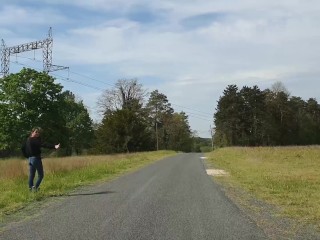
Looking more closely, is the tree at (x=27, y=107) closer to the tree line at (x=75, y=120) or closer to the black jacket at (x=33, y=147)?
the tree line at (x=75, y=120)

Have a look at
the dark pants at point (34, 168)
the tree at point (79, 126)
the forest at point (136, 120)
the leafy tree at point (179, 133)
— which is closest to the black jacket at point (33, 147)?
the dark pants at point (34, 168)

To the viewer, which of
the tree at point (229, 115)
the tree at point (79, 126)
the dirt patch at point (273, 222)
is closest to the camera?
the dirt patch at point (273, 222)

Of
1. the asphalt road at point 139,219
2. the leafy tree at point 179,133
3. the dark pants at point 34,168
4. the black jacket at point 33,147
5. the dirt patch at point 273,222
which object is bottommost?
the dirt patch at point 273,222

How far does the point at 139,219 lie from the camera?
8898mm

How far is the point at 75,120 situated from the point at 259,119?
143ft

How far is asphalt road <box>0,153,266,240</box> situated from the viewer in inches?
295

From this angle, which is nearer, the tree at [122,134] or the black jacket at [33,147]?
the black jacket at [33,147]

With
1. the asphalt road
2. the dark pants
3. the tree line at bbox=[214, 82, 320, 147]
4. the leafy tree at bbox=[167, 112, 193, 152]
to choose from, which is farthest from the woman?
the leafy tree at bbox=[167, 112, 193, 152]

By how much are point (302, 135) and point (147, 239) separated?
378 feet

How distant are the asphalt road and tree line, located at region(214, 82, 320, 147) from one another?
9344 cm

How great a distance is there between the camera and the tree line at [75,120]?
61031 millimetres

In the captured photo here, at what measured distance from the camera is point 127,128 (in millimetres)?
81125

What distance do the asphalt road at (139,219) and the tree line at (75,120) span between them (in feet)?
166

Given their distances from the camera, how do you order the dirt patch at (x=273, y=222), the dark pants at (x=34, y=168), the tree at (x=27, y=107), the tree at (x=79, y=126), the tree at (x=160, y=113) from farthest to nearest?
the tree at (x=160, y=113) → the tree at (x=79, y=126) → the tree at (x=27, y=107) → the dark pants at (x=34, y=168) → the dirt patch at (x=273, y=222)
